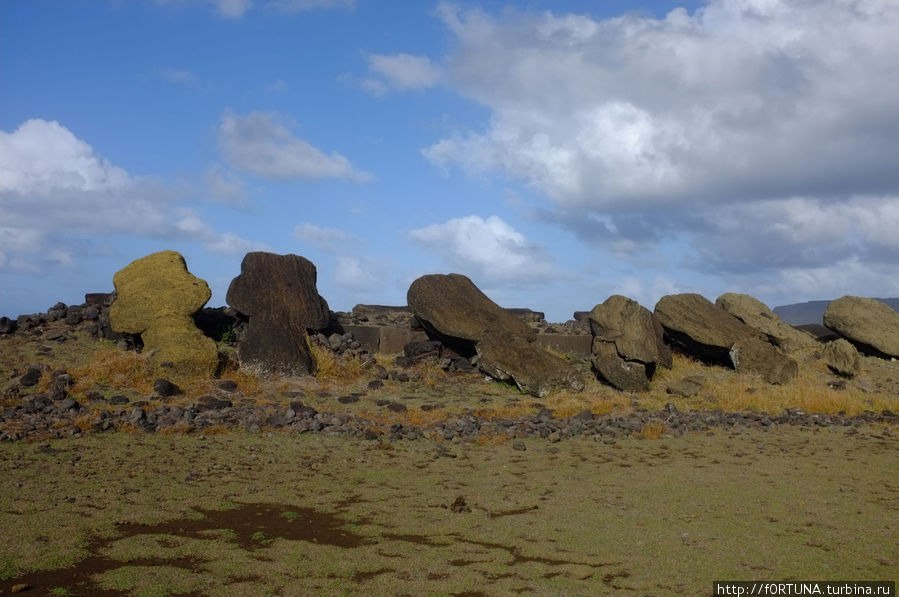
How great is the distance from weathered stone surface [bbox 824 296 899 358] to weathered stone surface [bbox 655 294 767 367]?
10.6ft

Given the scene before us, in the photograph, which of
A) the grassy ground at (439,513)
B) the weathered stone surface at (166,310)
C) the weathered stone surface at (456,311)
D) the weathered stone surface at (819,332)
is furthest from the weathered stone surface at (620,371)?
the weathered stone surface at (166,310)

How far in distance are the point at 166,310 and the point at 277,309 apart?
6.58ft

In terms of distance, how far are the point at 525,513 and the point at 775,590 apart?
2394mm

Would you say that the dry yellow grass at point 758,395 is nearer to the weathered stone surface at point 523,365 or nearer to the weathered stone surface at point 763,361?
the weathered stone surface at point 763,361

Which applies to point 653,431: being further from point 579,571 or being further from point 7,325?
point 7,325

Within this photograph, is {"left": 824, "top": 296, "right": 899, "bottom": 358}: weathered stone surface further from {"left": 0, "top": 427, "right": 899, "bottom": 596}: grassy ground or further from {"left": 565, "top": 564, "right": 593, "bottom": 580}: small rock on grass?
{"left": 565, "top": 564, "right": 593, "bottom": 580}: small rock on grass

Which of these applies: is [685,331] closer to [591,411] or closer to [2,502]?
[591,411]

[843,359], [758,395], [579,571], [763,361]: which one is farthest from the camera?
[843,359]

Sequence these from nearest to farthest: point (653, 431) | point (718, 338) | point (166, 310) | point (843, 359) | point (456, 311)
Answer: point (653, 431) < point (166, 310) < point (456, 311) < point (718, 338) < point (843, 359)

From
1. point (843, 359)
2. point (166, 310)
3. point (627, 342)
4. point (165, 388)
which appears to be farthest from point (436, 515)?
point (843, 359)

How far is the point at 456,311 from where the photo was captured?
15555 mm

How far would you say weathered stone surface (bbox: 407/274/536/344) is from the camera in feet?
50.1

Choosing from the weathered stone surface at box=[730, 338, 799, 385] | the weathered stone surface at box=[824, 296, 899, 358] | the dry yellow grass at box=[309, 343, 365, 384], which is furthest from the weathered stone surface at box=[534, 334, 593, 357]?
the weathered stone surface at box=[824, 296, 899, 358]

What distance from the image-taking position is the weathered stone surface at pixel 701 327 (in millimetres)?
15703
